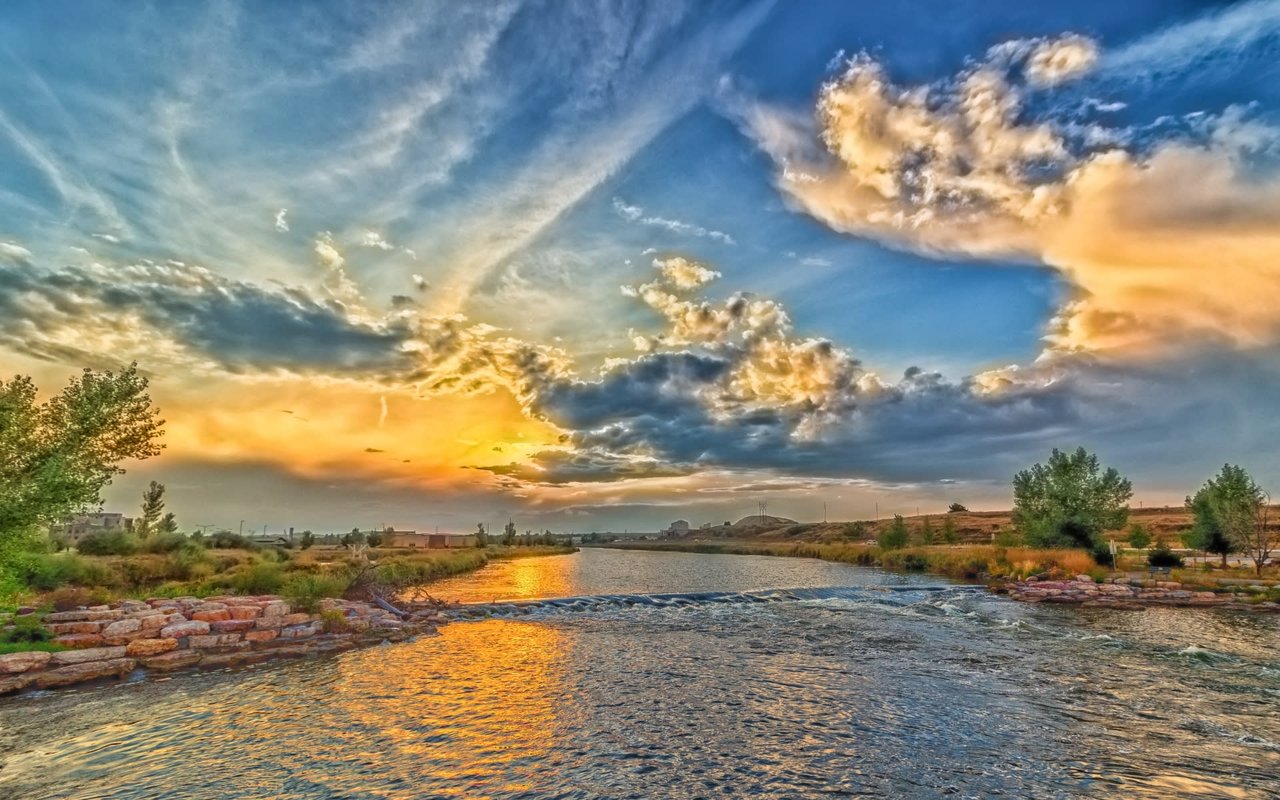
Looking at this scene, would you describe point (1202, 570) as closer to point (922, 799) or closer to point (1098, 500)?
point (1098, 500)

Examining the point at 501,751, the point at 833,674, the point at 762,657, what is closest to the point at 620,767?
the point at 501,751

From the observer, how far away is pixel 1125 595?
40125 mm

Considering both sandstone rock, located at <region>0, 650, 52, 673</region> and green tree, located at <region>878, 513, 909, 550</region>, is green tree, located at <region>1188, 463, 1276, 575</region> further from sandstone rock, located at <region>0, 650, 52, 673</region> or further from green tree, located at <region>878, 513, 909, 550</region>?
sandstone rock, located at <region>0, 650, 52, 673</region>

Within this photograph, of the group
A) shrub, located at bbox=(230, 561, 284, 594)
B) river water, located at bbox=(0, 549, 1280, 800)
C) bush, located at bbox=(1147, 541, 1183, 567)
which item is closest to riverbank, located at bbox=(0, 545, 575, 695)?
shrub, located at bbox=(230, 561, 284, 594)

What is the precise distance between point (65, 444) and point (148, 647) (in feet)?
25.7

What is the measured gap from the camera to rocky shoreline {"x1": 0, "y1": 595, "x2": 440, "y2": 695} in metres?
18.9

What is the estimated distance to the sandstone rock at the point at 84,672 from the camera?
59.8 ft

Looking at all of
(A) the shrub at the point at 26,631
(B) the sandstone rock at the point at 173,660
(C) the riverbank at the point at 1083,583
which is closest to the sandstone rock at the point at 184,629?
(B) the sandstone rock at the point at 173,660

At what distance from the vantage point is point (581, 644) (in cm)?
2697

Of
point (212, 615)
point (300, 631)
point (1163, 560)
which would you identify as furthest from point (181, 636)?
point (1163, 560)

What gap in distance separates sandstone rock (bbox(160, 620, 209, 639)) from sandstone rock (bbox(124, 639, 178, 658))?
1.14 feet

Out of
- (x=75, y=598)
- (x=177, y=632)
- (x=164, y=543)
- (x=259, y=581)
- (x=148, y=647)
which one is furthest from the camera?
(x=164, y=543)

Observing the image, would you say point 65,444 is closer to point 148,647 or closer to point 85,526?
point 148,647

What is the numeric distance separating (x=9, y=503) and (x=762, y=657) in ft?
85.8
